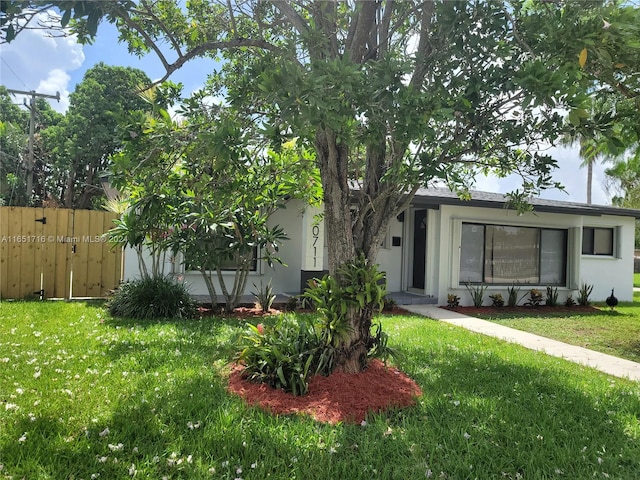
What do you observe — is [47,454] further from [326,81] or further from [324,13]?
[324,13]

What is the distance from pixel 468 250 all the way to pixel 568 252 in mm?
3317

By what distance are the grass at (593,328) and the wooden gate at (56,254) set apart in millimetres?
8500

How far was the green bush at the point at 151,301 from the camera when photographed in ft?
24.2

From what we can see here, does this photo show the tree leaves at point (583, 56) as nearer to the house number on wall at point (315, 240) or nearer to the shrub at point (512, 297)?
the house number on wall at point (315, 240)

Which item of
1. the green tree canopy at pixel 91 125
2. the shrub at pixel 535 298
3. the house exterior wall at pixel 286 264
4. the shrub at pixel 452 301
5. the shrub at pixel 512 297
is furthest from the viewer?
the green tree canopy at pixel 91 125

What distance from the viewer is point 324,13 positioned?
4.16 meters

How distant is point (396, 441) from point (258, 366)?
1602 millimetres

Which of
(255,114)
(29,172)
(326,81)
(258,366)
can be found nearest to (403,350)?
(258,366)

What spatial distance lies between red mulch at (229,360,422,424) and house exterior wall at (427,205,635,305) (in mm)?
7207

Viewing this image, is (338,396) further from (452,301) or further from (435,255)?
(435,255)

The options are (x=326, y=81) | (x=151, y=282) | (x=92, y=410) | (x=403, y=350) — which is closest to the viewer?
(x=326, y=81)

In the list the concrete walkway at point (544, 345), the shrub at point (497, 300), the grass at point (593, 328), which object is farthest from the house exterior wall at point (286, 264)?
the grass at point (593, 328)

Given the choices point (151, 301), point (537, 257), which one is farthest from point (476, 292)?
point (151, 301)

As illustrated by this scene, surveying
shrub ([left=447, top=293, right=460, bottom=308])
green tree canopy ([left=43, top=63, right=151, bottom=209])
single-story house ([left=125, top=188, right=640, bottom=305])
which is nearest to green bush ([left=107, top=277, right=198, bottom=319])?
single-story house ([left=125, top=188, right=640, bottom=305])
